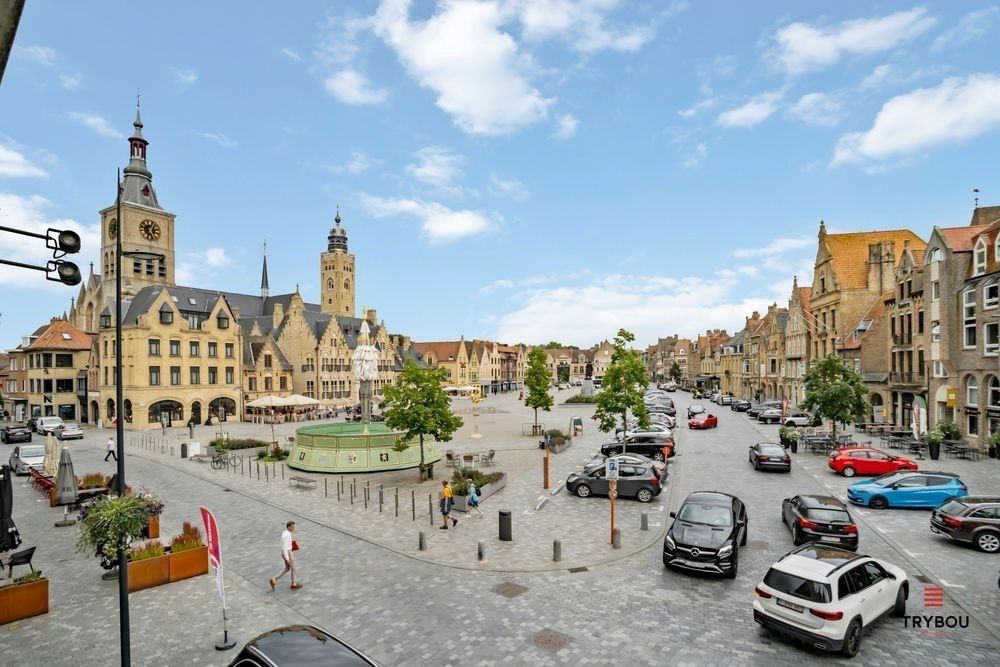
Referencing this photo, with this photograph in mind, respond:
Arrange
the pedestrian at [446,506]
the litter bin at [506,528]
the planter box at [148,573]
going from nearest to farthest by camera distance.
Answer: the planter box at [148,573] < the litter bin at [506,528] < the pedestrian at [446,506]

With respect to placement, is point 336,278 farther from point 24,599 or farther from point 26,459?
point 24,599

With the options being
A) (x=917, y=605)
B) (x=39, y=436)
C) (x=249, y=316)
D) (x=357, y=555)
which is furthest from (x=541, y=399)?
(x=249, y=316)

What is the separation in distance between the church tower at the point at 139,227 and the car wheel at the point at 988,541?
80.1 meters

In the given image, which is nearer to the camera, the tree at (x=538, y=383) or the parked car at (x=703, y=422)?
the tree at (x=538, y=383)

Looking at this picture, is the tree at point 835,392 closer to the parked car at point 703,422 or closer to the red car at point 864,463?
the red car at point 864,463

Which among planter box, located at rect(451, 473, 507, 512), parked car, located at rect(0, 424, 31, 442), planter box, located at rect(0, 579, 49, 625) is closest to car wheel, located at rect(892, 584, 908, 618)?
planter box, located at rect(451, 473, 507, 512)

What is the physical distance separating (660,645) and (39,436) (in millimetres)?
56543

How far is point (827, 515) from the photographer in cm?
1489

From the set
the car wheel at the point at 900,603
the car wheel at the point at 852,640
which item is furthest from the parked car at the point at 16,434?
the car wheel at the point at 900,603

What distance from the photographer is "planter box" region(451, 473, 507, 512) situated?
19.8 m

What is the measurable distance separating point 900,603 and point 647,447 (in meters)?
19.6

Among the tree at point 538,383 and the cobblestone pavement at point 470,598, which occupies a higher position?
the tree at point 538,383

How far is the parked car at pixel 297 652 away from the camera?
7406mm

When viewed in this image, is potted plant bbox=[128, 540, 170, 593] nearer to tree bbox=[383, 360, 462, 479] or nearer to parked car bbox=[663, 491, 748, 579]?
tree bbox=[383, 360, 462, 479]
